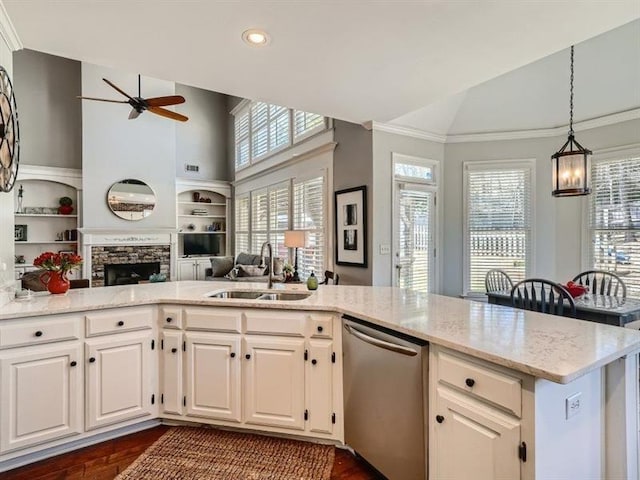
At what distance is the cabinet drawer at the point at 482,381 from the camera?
131 cm

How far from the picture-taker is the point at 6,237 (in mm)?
2469

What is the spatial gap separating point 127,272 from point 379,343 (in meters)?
7.22

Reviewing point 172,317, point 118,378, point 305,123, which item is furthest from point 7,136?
point 305,123

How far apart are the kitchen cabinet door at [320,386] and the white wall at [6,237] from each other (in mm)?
2057

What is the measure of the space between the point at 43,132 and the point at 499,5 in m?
8.43

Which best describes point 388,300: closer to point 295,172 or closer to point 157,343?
point 157,343

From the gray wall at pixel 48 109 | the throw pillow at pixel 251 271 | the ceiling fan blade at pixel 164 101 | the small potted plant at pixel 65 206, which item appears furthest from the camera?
the small potted plant at pixel 65 206

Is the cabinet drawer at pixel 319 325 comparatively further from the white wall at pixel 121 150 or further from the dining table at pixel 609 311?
the white wall at pixel 121 150

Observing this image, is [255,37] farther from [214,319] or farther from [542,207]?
[542,207]

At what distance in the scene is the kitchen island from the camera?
1.30 metres

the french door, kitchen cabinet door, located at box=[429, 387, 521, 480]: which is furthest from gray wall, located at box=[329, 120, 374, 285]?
kitchen cabinet door, located at box=[429, 387, 521, 480]

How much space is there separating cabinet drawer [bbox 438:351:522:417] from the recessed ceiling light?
91.6 inches

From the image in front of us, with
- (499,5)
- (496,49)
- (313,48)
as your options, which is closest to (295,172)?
(313,48)

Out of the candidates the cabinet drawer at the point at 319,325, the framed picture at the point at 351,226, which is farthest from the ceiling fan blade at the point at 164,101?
the cabinet drawer at the point at 319,325
